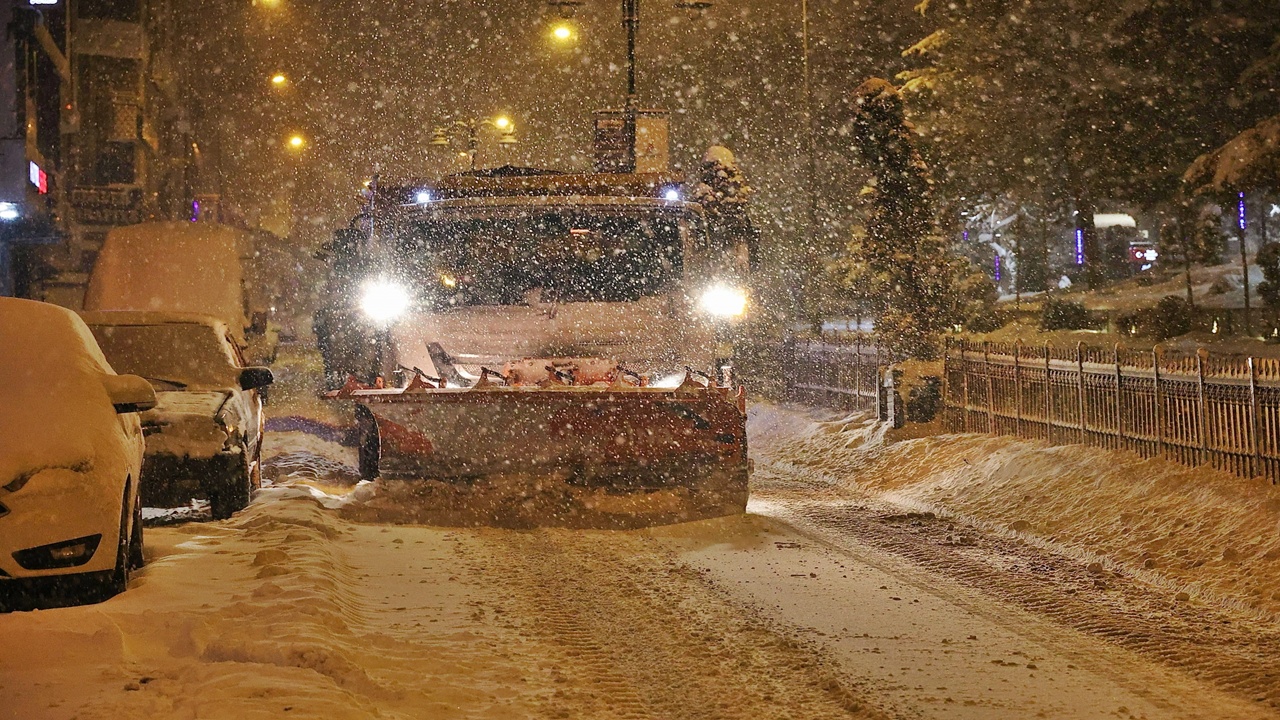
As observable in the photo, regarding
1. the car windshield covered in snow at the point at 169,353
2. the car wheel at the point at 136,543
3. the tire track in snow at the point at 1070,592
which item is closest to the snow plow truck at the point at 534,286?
the car windshield covered in snow at the point at 169,353

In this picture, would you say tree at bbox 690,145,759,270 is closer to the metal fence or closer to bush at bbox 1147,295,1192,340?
the metal fence

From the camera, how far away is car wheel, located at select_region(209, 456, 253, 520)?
985 cm

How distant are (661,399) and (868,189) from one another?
954 cm

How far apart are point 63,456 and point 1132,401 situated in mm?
9285

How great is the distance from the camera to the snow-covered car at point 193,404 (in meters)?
9.62

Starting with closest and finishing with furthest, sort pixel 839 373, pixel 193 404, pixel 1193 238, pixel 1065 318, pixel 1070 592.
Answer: pixel 1070 592
pixel 193 404
pixel 839 373
pixel 1065 318
pixel 1193 238

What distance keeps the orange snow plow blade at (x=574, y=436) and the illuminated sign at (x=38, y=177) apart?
21.4 metres

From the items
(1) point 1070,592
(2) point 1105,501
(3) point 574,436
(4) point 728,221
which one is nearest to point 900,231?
(4) point 728,221

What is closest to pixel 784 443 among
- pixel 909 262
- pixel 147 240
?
pixel 909 262

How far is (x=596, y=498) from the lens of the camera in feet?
35.6

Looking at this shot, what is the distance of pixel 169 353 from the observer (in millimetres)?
11164

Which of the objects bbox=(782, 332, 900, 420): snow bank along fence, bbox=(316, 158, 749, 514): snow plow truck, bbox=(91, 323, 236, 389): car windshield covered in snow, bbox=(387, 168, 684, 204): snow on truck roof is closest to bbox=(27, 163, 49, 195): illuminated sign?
bbox=(782, 332, 900, 420): snow bank along fence

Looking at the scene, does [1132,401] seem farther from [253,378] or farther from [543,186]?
[253,378]

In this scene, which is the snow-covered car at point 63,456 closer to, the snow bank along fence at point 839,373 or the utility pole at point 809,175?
the snow bank along fence at point 839,373
